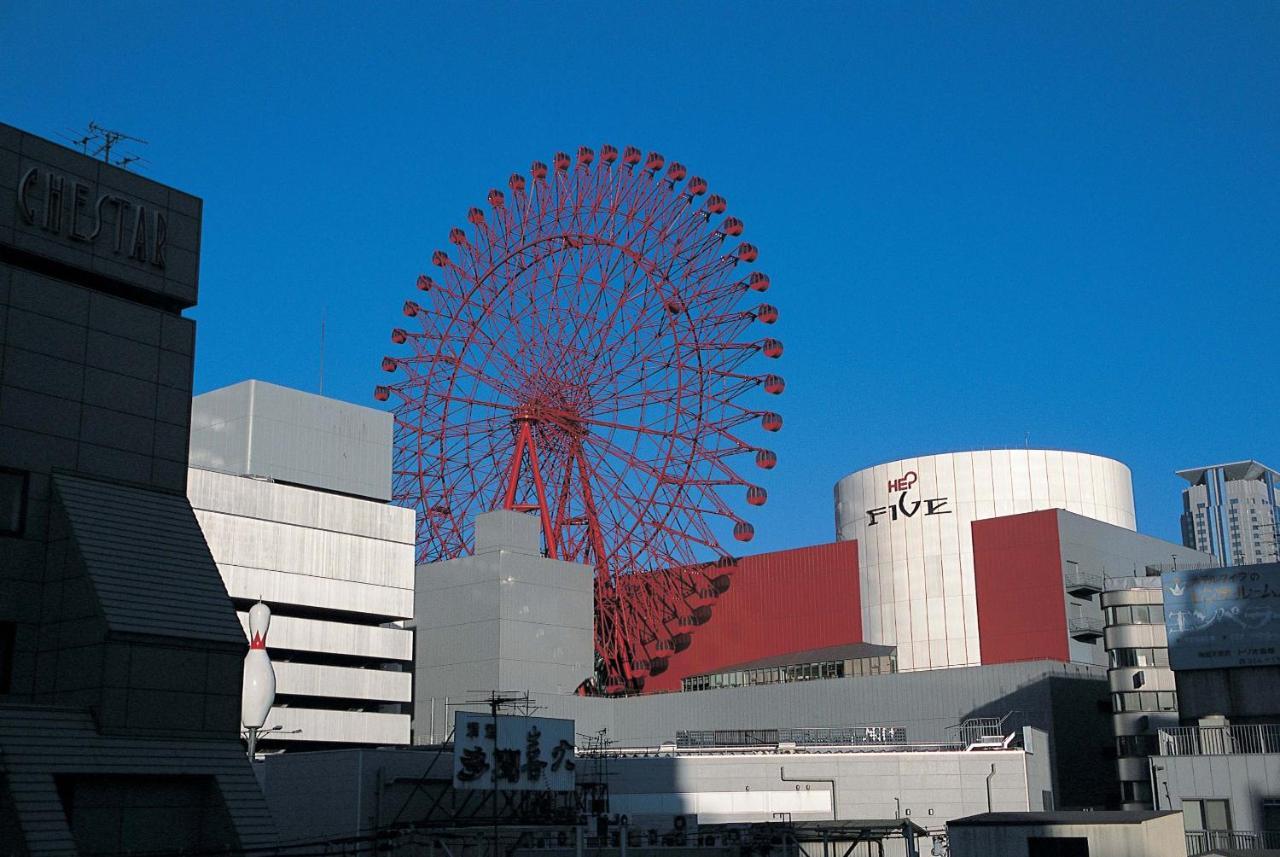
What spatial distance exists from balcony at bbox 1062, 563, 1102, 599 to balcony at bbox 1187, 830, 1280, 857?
33.9 m

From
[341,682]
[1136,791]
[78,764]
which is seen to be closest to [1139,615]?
[1136,791]

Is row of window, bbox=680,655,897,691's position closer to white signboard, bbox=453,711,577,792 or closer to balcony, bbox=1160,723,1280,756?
balcony, bbox=1160,723,1280,756

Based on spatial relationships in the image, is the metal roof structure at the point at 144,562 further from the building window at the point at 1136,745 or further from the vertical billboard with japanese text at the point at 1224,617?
the building window at the point at 1136,745

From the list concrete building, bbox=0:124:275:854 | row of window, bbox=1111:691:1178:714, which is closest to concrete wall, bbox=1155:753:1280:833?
row of window, bbox=1111:691:1178:714

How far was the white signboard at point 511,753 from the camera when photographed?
137 ft

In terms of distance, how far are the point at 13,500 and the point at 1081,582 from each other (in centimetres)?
Result: 6742

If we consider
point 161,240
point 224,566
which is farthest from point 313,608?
point 161,240

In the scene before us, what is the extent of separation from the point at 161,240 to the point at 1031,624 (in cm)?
6340

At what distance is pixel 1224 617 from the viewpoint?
5416 cm

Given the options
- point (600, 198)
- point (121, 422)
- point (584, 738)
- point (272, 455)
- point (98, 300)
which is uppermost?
point (600, 198)

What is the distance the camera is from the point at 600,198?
80.8 meters

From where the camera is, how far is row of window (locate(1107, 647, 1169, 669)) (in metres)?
68.2

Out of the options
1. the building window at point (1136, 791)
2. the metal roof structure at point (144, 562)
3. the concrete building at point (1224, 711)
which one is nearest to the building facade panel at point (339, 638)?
the building window at point (1136, 791)

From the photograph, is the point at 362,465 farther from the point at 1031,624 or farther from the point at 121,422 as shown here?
the point at 121,422
